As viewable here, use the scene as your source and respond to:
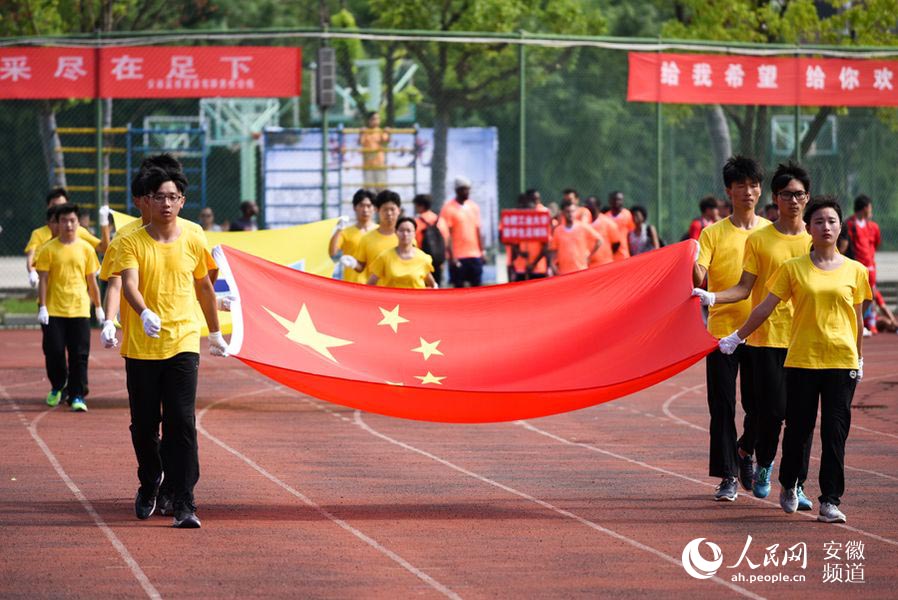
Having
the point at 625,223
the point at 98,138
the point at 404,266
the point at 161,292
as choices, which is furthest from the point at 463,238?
the point at 161,292

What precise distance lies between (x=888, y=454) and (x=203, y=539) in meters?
6.10

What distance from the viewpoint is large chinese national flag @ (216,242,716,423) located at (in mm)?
10445

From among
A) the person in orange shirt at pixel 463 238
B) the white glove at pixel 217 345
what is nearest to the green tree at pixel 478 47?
the person in orange shirt at pixel 463 238

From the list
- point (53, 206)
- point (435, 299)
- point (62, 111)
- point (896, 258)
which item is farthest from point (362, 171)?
point (435, 299)

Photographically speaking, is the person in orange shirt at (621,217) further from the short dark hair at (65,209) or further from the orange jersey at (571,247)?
the short dark hair at (65,209)

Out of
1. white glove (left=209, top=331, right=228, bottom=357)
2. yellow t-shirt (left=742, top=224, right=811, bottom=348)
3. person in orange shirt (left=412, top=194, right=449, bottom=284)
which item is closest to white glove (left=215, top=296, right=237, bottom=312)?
white glove (left=209, top=331, right=228, bottom=357)

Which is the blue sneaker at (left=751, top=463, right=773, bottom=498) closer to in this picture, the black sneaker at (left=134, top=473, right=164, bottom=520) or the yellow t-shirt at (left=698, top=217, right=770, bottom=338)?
the yellow t-shirt at (left=698, top=217, right=770, bottom=338)

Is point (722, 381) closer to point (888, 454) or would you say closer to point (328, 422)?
point (888, 454)

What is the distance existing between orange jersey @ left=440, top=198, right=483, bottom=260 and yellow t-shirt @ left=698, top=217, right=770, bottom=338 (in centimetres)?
1188

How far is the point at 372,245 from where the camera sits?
53.6ft

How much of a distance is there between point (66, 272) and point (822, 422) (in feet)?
28.6

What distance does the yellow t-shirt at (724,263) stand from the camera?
35.7ft

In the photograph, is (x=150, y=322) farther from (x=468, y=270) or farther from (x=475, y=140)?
(x=475, y=140)

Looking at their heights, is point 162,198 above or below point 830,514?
above
